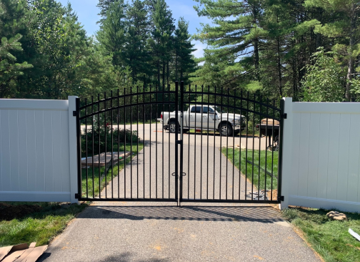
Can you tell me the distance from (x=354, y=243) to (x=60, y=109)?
5.08 meters

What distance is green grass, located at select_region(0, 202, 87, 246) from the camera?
3988mm

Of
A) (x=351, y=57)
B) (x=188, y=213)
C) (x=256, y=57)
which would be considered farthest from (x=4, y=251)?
(x=256, y=57)

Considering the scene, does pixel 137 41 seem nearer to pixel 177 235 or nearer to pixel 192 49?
pixel 192 49

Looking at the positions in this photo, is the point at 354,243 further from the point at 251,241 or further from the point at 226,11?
the point at 226,11

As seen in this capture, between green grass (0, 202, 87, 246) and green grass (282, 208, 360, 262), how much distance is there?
359cm

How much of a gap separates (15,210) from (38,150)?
109 cm

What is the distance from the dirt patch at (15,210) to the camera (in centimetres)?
482

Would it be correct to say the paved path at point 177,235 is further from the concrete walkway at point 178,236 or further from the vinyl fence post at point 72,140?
the vinyl fence post at point 72,140

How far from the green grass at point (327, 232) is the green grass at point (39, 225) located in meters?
3.59

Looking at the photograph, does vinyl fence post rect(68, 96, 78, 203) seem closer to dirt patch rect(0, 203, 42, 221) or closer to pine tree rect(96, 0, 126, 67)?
dirt patch rect(0, 203, 42, 221)

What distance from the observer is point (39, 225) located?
4.45m

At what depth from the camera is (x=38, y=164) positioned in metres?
5.41

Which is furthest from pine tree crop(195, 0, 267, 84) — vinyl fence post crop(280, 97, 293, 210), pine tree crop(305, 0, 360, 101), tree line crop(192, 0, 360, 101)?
vinyl fence post crop(280, 97, 293, 210)

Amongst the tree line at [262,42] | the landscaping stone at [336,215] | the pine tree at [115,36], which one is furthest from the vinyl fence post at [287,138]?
the pine tree at [115,36]
